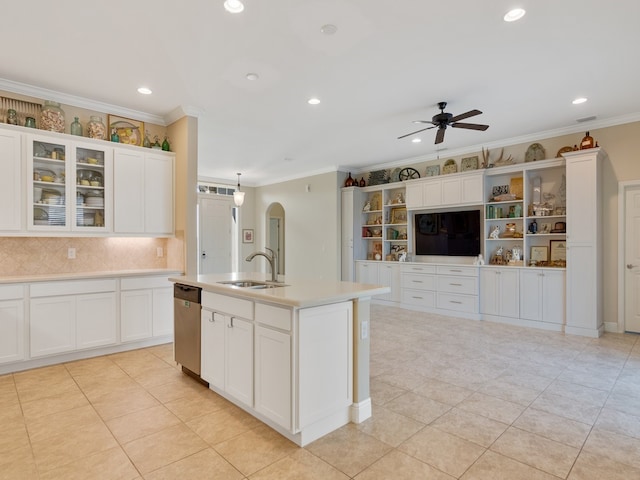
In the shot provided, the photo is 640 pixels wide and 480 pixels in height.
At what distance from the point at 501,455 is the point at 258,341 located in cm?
162

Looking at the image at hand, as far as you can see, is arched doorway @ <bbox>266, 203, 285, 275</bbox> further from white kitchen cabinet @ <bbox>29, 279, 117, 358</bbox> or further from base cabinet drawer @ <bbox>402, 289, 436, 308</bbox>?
white kitchen cabinet @ <bbox>29, 279, 117, 358</bbox>

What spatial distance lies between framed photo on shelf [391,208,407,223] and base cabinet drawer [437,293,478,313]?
1.73m

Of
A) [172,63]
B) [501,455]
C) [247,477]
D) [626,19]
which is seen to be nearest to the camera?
[247,477]

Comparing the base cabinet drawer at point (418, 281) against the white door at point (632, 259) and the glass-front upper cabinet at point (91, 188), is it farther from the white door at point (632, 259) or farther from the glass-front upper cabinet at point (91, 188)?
the glass-front upper cabinet at point (91, 188)

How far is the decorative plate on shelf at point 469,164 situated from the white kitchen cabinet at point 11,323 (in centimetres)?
627

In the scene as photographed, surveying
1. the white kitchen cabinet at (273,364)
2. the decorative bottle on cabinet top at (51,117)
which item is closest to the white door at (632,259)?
the white kitchen cabinet at (273,364)

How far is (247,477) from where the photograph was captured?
1.86 metres

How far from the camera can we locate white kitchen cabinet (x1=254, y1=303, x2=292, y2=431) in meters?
2.14

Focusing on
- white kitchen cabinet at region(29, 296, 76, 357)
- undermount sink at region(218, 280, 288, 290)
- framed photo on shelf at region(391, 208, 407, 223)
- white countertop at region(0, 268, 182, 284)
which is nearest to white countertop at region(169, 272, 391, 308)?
undermount sink at region(218, 280, 288, 290)

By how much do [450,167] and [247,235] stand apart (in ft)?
18.1

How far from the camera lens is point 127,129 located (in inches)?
169

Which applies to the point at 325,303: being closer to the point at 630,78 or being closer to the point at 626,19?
the point at 626,19

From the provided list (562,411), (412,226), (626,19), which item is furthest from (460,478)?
(412,226)

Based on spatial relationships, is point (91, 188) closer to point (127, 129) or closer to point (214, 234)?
point (127, 129)
